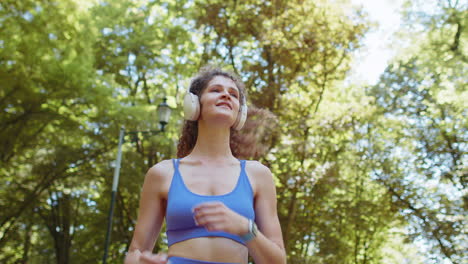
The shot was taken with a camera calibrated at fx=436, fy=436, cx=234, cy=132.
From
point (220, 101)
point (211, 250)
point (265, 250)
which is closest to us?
point (265, 250)

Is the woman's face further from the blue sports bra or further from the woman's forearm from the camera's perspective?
the woman's forearm

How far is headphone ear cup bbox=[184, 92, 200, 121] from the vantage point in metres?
2.51

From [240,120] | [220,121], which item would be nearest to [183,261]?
[220,121]

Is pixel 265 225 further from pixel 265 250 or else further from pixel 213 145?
pixel 213 145

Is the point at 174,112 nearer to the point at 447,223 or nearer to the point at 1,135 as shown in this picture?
the point at 1,135

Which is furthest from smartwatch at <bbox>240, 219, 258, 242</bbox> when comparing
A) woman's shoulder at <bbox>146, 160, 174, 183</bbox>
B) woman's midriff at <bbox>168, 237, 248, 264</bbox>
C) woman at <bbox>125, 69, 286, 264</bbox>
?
woman's shoulder at <bbox>146, 160, 174, 183</bbox>

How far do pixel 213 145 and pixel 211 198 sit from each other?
0.44 m

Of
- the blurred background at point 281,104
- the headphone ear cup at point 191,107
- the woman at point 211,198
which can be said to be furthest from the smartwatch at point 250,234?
the blurred background at point 281,104

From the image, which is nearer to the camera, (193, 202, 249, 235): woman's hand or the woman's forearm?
(193, 202, 249, 235): woman's hand

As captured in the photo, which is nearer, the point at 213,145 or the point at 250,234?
the point at 250,234

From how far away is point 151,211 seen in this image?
2.29 meters

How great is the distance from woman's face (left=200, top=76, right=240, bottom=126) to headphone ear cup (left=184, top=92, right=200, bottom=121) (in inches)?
1.2

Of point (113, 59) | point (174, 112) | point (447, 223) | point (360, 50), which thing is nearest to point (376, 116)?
point (360, 50)

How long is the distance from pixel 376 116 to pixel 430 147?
2.84 meters
